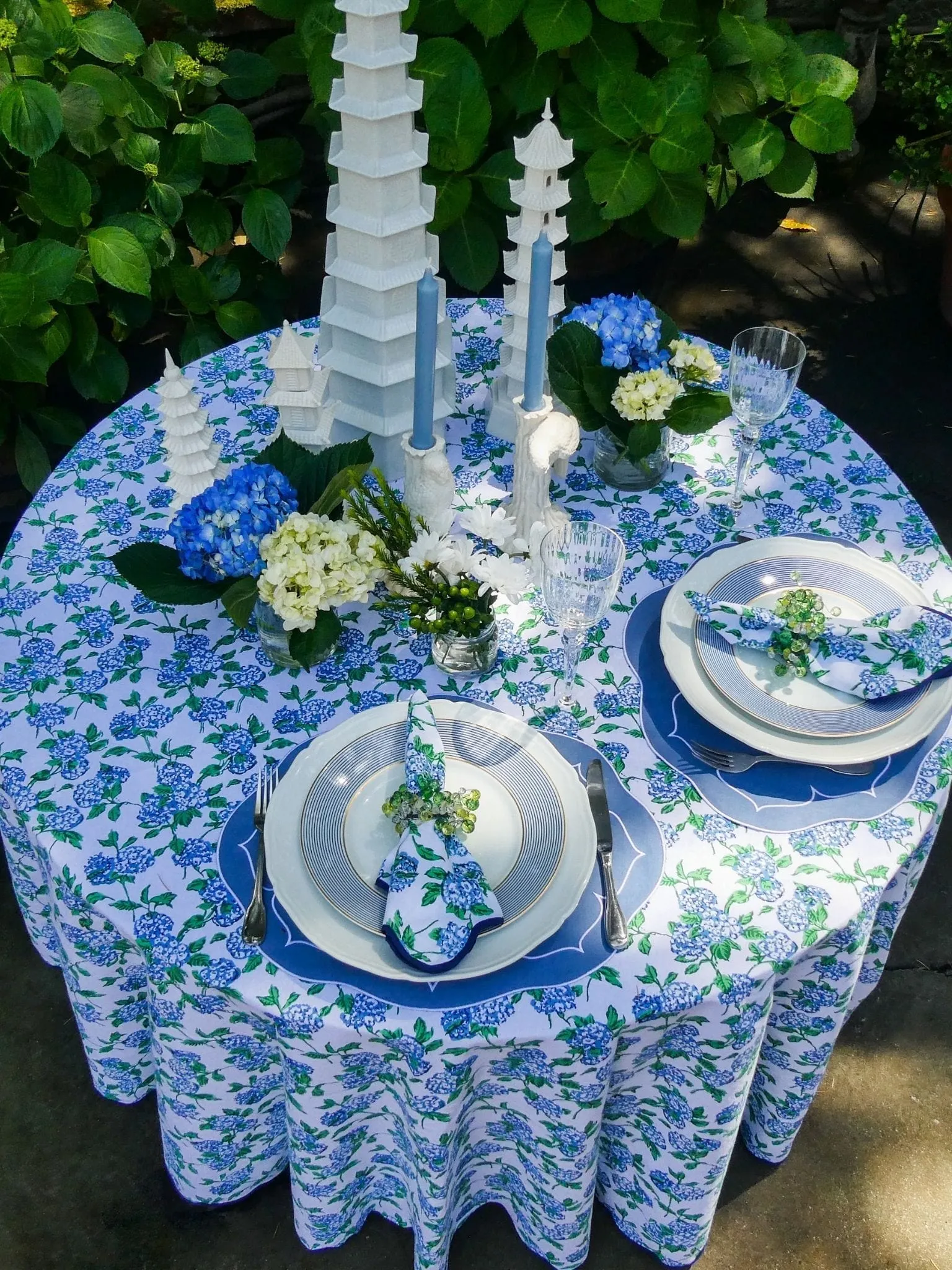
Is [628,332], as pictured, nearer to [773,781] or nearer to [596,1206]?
[773,781]

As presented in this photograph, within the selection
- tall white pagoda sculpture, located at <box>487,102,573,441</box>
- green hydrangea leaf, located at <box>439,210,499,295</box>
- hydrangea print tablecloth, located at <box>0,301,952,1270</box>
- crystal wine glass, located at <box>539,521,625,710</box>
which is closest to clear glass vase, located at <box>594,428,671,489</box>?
hydrangea print tablecloth, located at <box>0,301,952,1270</box>

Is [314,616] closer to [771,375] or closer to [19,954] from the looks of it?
[771,375]

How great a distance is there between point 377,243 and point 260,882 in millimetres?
946

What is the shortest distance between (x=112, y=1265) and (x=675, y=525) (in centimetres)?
157

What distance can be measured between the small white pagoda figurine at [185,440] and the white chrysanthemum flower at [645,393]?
63 centimetres

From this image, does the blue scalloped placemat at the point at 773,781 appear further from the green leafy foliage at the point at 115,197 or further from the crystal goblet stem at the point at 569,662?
the green leafy foliage at the point at 115,197

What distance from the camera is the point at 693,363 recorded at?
5.98ft

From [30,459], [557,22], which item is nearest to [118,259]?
[30,459]

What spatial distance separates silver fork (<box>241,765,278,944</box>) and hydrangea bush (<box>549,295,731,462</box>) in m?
0.76

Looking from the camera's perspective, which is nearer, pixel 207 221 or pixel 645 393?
pixel 645 393

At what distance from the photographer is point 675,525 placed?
192 cm

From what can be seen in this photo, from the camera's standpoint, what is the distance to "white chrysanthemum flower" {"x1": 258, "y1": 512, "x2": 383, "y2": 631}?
4.86 feet

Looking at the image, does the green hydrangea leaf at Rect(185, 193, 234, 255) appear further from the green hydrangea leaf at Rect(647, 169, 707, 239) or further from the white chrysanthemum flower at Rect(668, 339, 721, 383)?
the white chrysanthemum flower at Rect(668, 339, 721, 383)

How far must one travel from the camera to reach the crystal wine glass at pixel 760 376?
1.79 meters
